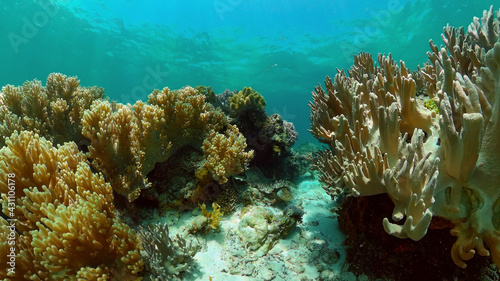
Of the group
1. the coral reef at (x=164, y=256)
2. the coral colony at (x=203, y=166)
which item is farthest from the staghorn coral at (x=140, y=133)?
the coral reef at (x=164, y=256)

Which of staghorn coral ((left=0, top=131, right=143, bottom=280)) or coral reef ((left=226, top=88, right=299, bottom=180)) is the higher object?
coral reef ((left=226, top=88, right=299, bottom=180))

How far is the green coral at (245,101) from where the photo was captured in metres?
6.21

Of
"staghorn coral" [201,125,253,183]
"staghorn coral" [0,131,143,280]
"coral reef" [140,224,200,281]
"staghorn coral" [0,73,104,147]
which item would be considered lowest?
"coral reef" [140,224,200,281]

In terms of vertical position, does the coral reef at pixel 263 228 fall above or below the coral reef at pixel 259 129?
below

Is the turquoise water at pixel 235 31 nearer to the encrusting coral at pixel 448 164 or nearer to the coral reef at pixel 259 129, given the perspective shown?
the coral reef at pixel 259 129

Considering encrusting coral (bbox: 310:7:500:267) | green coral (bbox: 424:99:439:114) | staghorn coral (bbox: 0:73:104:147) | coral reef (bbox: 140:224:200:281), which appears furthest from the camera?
staghorn coral (bbox: 0:73:104:147)

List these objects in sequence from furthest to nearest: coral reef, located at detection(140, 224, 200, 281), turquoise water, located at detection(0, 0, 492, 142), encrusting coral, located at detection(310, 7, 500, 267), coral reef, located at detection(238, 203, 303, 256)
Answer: turquoise water, located at detection(0, 0, 492, 142) → coral reef, located at detection(238, 203, 303, 256) → coral reef, located at detection(140, 224, 200, 281) → encrusting coral, located at detection(310, 7, 500, 267)

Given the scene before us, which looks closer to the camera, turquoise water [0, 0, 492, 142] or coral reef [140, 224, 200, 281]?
coral reef [140, 224, 200, 281]

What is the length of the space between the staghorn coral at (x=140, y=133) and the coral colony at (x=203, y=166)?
20mm

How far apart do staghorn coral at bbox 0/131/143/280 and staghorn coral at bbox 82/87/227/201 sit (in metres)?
0.56

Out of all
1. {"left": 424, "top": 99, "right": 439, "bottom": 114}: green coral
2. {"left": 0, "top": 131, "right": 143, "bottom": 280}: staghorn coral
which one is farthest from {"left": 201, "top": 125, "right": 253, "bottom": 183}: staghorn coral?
{"left": 424, "top": 99, "right": 439, "bottom": 114}: green coral

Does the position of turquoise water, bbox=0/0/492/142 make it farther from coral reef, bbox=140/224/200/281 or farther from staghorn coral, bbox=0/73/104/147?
coral reef, bbox=140/224/200/281

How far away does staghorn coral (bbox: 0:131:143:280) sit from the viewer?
2236mm

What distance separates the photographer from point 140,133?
3672 millimetres
